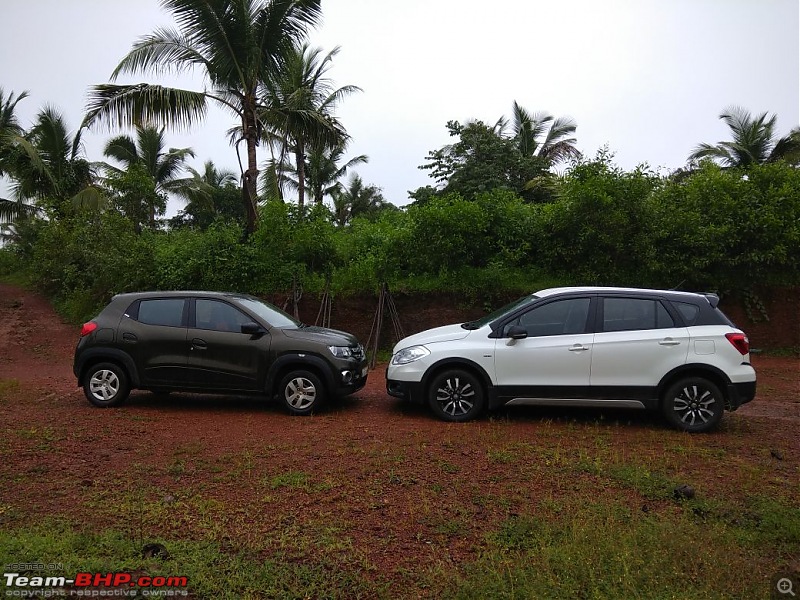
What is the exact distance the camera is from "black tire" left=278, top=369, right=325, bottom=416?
6977mm

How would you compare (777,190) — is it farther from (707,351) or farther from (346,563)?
(346,563)

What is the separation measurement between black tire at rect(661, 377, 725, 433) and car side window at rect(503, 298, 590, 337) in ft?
4.06

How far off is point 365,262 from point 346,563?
31.2ft

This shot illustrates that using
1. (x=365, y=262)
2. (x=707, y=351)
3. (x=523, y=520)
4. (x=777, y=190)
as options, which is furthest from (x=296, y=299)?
(x=777, y=190)

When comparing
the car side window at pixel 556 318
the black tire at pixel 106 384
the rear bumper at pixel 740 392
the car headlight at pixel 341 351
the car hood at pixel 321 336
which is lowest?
the black tire at pixel 106 384

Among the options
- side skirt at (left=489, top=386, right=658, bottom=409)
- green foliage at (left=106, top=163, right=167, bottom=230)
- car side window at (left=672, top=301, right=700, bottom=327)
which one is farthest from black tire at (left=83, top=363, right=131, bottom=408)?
green foliage at (left=106, top=163, right=167, bottom=230)

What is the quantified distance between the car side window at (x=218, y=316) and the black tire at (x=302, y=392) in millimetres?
973

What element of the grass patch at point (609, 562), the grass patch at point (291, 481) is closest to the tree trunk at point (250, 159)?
the grass patch at point (291, 481)

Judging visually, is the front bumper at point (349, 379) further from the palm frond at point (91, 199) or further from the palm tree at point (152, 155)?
the palm tree at point (152, 155)

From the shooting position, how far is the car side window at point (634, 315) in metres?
6.44

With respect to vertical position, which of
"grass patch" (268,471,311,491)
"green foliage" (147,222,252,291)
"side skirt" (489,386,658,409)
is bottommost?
"grass patch" (268,471,311,491)

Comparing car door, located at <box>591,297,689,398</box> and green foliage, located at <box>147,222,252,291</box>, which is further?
green foliage, located at <box>147,222,252,291</box>

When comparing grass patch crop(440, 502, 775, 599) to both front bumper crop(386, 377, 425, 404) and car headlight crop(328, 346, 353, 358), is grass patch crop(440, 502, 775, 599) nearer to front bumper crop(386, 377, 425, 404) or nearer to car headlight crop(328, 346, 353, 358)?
front bumper crop(386, 377, 425, 404)

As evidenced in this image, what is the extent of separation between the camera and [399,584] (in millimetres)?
3131
